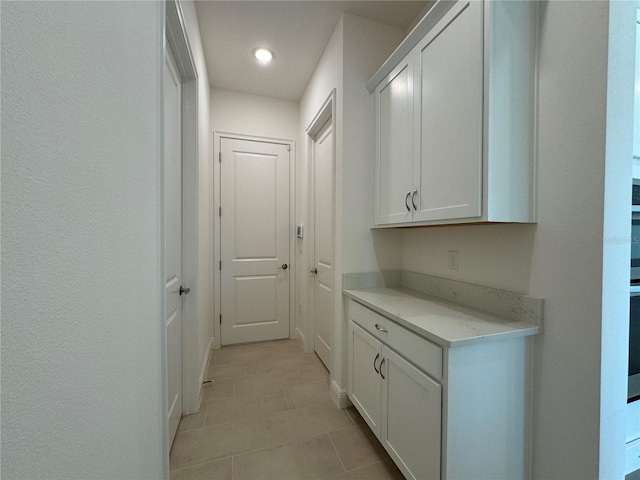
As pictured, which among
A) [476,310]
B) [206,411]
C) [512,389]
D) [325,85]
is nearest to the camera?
[512,389]

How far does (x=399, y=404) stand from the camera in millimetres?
1251

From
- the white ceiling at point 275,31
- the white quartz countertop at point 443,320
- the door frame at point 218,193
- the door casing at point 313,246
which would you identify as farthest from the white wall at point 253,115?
the white quartz countertop at point 443,320

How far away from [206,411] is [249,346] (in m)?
1.09

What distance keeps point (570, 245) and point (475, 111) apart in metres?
0.66

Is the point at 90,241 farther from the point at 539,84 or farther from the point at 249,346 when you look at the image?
the point at 249,346

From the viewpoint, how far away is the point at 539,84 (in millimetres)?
1108

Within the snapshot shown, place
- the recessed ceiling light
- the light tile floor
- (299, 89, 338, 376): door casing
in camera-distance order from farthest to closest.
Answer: the recessed ceiling light → (299, 89, 338, 376): door casing → the light tile floor

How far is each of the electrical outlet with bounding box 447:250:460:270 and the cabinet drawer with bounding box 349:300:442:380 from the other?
561 mm

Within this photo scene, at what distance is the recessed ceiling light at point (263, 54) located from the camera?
2.24 meters

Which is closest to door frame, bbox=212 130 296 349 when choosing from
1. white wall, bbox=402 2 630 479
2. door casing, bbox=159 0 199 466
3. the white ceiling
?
the white ceiling

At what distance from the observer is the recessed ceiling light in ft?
7.36

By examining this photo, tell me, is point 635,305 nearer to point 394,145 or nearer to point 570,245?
point 570,245

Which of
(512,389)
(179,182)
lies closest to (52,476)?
(512,389)

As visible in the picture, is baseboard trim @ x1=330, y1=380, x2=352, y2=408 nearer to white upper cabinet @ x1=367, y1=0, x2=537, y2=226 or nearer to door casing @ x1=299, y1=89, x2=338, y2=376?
door casing @ x1=299, y1=89, x2=338, y2=376
